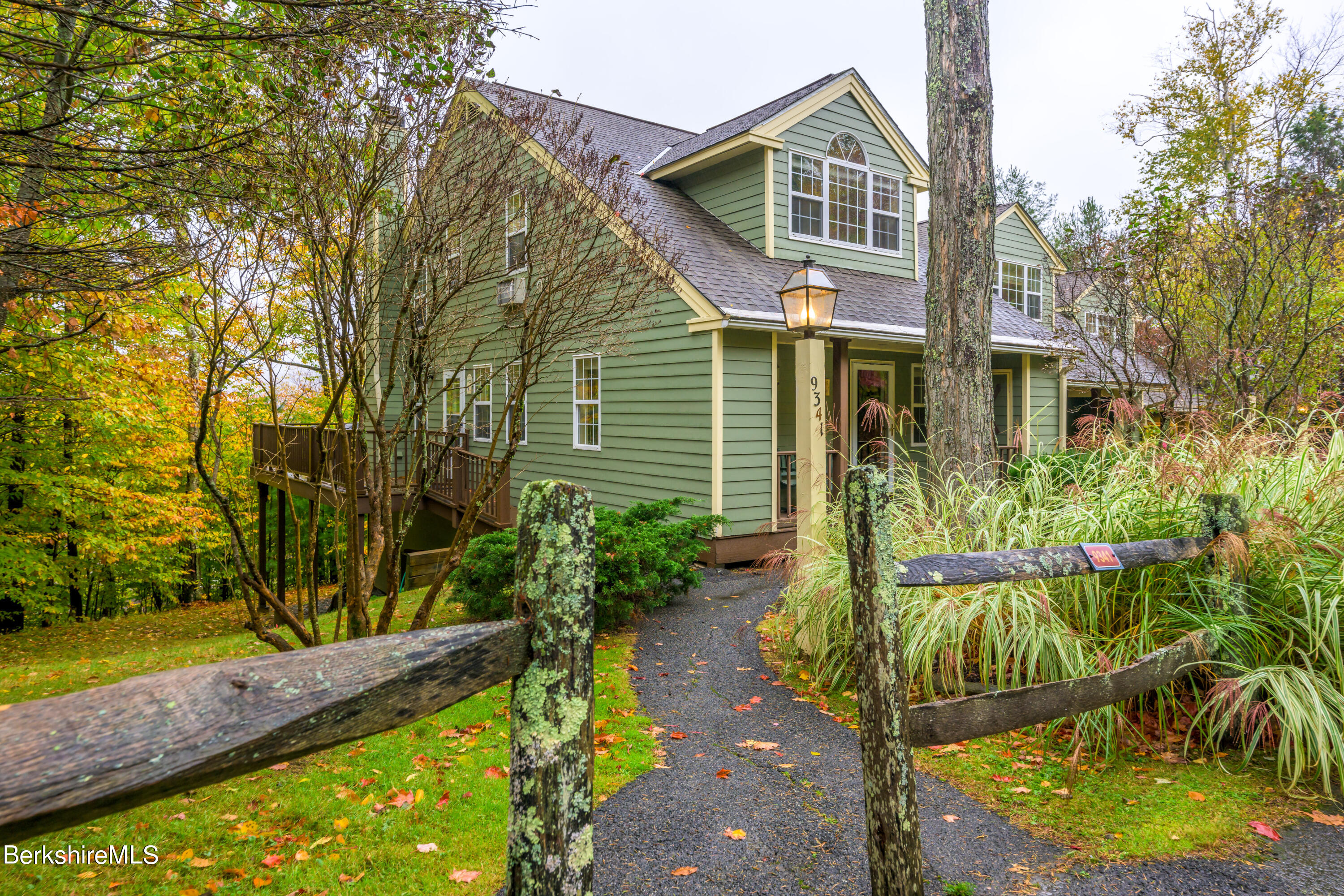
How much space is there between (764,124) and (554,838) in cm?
1064

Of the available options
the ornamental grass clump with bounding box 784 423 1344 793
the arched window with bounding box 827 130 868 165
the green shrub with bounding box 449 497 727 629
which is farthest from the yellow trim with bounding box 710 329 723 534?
the arched window with bounding box 827 130 868 165

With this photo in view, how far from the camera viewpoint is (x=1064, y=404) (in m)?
14.7

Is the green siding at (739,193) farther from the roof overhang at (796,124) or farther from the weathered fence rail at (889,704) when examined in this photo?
the weathered fence rail at (889,704)

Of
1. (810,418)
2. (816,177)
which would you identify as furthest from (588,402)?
(810,418)

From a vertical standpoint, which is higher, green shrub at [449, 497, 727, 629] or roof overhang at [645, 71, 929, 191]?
roof overhang at [645, 71, 929, 191]

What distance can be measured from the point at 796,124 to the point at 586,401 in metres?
5.46

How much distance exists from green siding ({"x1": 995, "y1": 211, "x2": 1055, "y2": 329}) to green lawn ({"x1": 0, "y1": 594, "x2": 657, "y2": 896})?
1685 centimetres

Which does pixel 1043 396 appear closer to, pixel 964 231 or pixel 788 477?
pixel 788 477

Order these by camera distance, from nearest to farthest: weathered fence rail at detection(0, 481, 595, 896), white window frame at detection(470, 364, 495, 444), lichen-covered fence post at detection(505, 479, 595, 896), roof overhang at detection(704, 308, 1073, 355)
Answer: weathered fence rail at detection(0, 481, 595, 896) → lichen-covered fence post at detection(505, 479, 595, 896) → roof overhang at detection(704, 308, 1073, 355) → white window frame at detection(470, 364, 495, 444)

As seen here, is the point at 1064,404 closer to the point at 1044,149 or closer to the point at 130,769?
the point at 130,769

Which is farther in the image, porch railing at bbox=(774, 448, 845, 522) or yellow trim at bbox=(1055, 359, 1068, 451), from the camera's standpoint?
yellow trim at bbox=(1055, 359, 1068, 451)

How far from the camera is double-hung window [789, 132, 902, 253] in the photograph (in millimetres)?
11180

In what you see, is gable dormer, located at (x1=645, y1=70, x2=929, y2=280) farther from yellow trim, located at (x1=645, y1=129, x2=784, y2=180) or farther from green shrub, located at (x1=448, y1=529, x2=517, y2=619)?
Result: green shrub, located at (x1=448, y1=529, x2=517, y2=619)

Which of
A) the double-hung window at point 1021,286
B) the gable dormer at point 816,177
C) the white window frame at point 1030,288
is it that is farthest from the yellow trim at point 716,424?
the white window frame at point 1030,288
